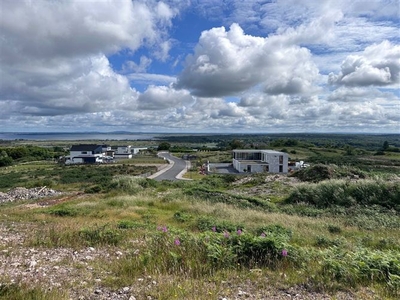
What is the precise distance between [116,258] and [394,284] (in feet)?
16.4

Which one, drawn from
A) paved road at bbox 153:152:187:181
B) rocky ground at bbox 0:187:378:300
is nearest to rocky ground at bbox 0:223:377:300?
rocky ground at bbox 0:187:378:300

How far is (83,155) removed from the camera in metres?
107

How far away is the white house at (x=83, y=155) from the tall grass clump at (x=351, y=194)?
9643 centimetres

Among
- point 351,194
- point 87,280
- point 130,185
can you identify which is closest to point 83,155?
point 130,185

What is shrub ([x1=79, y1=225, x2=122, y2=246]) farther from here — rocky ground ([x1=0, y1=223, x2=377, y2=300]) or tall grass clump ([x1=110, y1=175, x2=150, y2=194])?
tall grass clump ([x1=110, y1=175, x2=150, y2=194])

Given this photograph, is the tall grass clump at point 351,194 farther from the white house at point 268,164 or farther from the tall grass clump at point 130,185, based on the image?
the white house at point 268,164

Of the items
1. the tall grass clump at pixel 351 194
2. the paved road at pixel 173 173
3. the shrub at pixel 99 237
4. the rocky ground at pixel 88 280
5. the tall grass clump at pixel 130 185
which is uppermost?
the rocky ground at pixel 88 280

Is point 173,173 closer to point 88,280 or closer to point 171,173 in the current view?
point 171,173

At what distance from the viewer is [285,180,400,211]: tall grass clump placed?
61.5 ft

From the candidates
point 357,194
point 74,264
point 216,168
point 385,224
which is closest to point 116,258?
point 74,264

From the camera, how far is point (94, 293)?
449 centimetres

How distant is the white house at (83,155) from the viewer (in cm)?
10669

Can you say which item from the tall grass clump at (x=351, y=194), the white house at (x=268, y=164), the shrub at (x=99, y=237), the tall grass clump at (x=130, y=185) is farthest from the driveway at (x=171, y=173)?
the shrub at (x=99, y=237)

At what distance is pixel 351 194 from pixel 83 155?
101 metres
